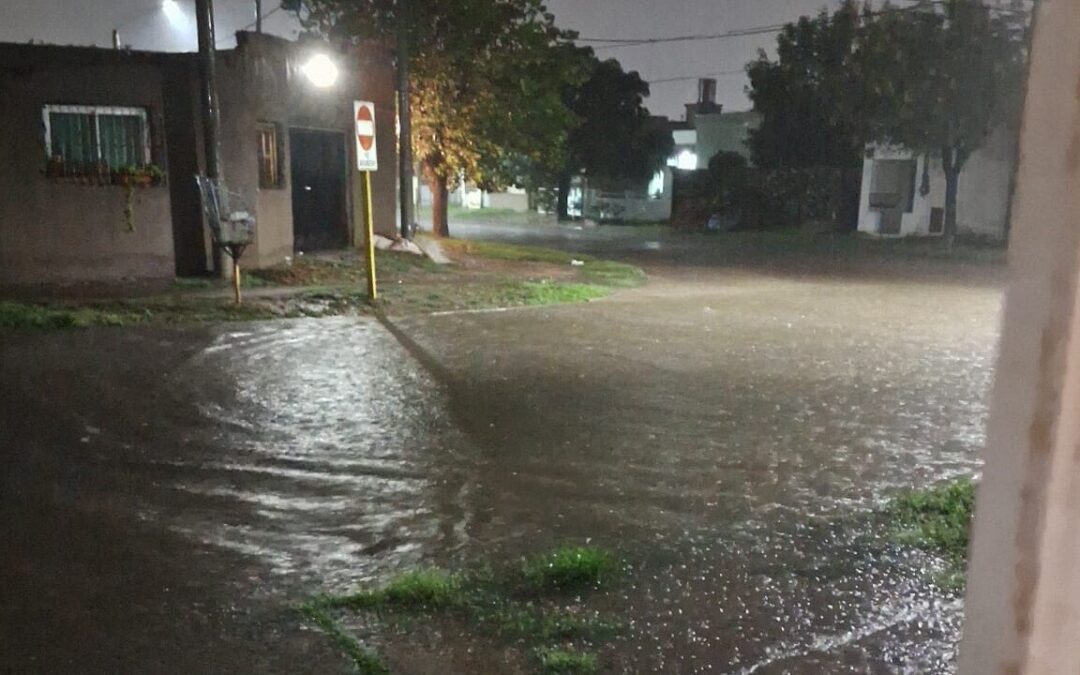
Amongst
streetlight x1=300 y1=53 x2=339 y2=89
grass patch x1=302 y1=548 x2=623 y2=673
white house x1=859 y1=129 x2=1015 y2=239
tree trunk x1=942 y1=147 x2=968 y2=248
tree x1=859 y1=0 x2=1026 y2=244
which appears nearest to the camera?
grass patch x1=302 y1=548 x2=623 y2=673

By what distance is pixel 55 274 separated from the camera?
14164 millimetres

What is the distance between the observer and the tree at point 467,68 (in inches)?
941

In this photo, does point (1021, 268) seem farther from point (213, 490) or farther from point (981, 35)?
point (981, 35)

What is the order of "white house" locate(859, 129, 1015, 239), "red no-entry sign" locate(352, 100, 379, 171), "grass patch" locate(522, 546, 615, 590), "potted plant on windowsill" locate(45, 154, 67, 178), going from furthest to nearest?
"white house" locate(859, 129, 1015, 239), "potted plant on windowsill" locate(45, 154, 67, 178), "red no-entry sign" locate(352, 100, 379, 171), "grass patch" locate(522, 546, 615, 590)

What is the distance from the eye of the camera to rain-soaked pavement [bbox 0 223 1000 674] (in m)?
4.30

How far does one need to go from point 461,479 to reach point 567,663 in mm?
2524

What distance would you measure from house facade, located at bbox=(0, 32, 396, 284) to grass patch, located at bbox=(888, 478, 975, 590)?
12.5 m

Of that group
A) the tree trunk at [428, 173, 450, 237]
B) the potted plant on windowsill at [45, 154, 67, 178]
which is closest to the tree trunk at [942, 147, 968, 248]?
the tree trunk at [428, 173, 450, 237]

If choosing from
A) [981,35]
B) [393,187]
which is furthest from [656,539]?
[981,35]

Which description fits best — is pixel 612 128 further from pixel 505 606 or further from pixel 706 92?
pixel 505 606

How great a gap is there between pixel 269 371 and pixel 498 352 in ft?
8.52

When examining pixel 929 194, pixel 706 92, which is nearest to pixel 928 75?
pixel 929 194

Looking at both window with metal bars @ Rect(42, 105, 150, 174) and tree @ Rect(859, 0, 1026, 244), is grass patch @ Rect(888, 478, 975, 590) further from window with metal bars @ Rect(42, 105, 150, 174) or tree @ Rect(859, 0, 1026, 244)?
tree @ Rect(859, 0, 1026, 244)

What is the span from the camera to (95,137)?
47.1 feet
